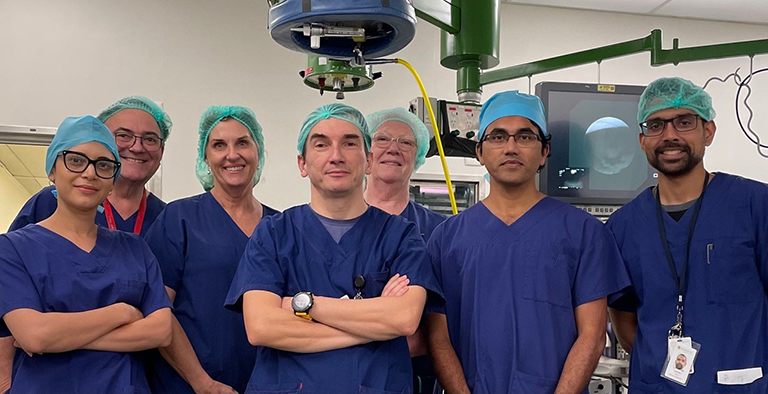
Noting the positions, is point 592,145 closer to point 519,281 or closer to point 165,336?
point 519,281

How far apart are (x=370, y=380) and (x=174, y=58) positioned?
9.78 feet

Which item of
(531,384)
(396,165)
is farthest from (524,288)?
(396,165)

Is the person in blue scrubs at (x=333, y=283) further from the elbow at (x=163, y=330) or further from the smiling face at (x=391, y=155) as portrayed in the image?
the smiling face at (x=391, y=155)

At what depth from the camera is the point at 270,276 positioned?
1.48 meters

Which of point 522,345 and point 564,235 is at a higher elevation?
point 564,235

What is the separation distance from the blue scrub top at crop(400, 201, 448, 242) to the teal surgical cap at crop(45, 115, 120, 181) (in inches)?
35.0

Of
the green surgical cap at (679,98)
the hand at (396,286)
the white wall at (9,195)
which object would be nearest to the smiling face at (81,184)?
the hand at (396,286)

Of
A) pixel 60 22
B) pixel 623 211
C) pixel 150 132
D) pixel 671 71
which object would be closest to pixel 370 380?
pixel 623 211

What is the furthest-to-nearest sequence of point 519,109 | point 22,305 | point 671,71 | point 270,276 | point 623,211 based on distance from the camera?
point 671,71
point 623,211
point 519,109
point 270,276
point 22,305

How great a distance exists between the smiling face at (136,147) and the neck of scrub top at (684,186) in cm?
143

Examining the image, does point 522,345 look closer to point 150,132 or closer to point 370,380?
point 370,380

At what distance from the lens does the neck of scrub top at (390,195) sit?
6.84 ft

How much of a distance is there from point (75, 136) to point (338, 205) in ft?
2.05

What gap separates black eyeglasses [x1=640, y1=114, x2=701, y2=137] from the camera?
173 cm
